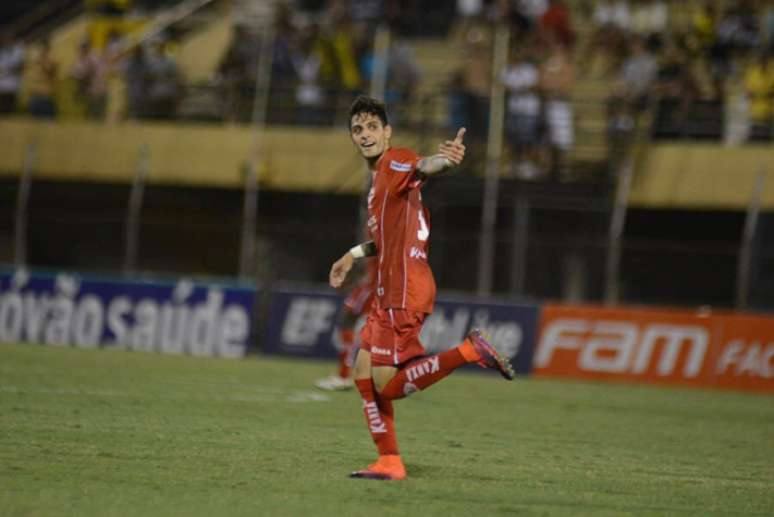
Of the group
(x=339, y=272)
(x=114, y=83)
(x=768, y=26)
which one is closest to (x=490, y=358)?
(x=339, y=272)

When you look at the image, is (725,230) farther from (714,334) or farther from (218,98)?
(218,98)

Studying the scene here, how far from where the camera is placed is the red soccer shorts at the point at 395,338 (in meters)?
9.26

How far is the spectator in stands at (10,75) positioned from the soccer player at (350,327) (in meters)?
11.8

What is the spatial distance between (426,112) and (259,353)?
5035 millimetres

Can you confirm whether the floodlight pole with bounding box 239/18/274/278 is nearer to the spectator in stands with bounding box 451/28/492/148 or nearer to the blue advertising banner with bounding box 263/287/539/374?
the blue advertising banner with bounding box 263/287/539/374

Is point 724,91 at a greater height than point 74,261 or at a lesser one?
greater

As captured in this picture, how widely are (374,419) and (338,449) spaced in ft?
5.15

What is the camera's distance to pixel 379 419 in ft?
30.4

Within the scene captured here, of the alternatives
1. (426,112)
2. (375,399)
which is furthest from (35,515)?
(426,112)

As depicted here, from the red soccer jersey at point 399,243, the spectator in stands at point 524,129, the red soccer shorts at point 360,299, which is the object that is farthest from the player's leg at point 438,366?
the spectator in stands at point 524,129

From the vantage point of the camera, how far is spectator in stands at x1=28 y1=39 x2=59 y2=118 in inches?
1059

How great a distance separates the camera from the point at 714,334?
2083 cm

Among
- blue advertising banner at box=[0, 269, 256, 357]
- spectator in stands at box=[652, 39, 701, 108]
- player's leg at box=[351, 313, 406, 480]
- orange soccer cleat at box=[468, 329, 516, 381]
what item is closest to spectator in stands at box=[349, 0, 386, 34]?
spectator in stands at box=[652, 39, 701, 108]

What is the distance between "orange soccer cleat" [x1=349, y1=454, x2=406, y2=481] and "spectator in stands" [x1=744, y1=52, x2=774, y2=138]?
49.8 ft
